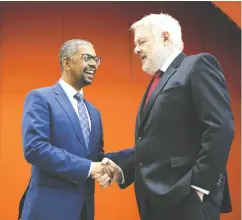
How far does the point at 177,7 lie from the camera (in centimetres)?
364

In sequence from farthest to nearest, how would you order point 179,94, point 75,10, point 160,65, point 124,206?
point 75,10 → point 124,206 → point 160,65 → point 179,94

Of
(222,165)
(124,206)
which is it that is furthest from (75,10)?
(222,165)

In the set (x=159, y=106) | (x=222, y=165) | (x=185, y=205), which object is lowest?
(x=185, y=205)

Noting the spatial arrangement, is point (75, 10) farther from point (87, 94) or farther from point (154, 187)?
point (154, 187)

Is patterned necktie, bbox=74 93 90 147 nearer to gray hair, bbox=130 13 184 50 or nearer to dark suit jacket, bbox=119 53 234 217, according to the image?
dark suit jacket, bbox=119 53 234 217

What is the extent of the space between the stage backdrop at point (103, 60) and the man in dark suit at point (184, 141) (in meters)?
1.70

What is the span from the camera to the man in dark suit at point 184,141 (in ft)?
4.82

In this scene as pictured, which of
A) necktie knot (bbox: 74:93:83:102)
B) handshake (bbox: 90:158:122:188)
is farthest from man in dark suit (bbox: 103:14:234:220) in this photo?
necktie knot (bbox: 74:93:83:102)

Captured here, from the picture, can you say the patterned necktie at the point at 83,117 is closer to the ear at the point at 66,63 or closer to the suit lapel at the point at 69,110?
the suit lapel at the point at 69,110

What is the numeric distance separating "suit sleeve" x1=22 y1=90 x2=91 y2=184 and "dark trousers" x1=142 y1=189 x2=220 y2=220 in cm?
43

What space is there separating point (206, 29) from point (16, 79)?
71.6 inches

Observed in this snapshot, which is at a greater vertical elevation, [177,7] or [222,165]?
[177,7]

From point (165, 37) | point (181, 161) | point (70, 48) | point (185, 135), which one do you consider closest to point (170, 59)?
point (165, 37)

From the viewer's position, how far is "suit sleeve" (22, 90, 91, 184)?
5.73 feet
